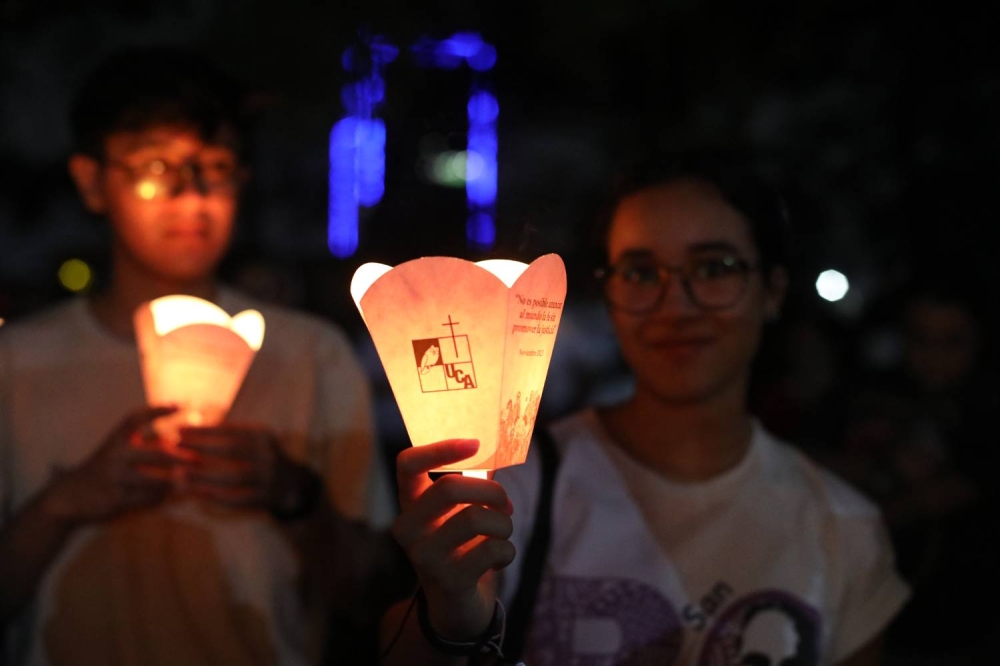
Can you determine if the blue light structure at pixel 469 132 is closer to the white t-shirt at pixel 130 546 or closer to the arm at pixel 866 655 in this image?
the white t-shirt at pixel 130 546

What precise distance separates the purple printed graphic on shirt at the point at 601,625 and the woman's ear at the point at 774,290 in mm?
790

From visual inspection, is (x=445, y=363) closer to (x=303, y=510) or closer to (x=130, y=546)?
(x=303, y=510)

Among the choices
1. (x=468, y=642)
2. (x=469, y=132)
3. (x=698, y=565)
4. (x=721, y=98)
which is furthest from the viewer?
(x=721, y=98)

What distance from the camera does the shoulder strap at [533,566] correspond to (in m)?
2.08

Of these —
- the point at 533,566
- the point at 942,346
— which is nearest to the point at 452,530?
the point at 533,566

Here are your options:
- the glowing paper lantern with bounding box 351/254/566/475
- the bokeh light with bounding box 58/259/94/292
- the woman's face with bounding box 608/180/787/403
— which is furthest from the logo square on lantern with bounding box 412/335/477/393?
the bokeh light with bounding box 58/259/94/292

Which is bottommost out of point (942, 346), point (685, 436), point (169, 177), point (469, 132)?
point (685, 436)

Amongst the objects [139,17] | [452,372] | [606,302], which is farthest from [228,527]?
[139,17]

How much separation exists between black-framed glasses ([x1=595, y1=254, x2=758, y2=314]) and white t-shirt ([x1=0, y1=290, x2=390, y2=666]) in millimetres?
1049

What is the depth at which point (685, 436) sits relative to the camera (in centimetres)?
244

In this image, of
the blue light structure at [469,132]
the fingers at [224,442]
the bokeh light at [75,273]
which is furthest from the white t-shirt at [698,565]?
the bokeh light at [75,273]

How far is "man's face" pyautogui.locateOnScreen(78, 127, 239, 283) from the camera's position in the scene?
8.48ft

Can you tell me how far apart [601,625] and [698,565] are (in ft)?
0.90

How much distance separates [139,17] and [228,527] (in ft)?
11.2
